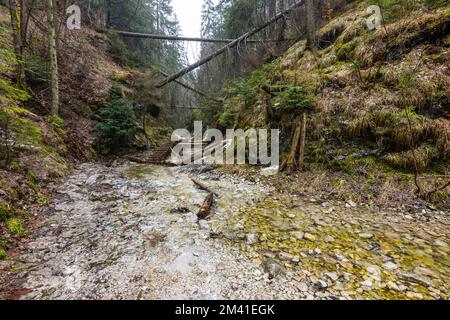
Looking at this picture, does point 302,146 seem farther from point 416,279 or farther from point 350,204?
point 416,279

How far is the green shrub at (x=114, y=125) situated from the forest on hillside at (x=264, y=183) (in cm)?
7

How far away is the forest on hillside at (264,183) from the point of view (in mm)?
2377

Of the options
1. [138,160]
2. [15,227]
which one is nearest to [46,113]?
[138,160]

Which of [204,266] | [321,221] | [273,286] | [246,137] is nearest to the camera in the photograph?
[273,286]

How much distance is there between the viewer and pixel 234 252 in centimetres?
287

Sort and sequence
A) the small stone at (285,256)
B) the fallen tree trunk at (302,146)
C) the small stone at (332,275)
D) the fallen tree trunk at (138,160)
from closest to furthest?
the small stone at (332,275), the small stone at (285,256), the fallen tree trunk at (302,146), the fallen tree trunk at (138,160)

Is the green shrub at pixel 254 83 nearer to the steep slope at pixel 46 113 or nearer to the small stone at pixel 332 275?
the steep slope at pixel 46 113

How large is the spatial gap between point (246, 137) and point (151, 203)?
410 centimetres

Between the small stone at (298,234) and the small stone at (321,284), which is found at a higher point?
the small stone at (298,234)

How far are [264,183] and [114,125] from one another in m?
7.34

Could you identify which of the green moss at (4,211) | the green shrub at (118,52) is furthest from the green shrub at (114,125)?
the green shrub at (118,52)

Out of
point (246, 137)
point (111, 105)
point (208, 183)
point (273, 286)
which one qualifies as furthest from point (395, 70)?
point (111, 105)
